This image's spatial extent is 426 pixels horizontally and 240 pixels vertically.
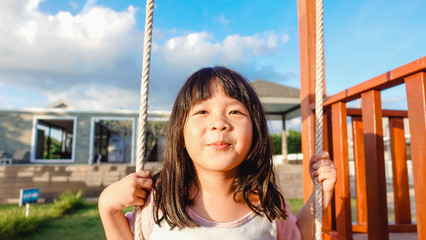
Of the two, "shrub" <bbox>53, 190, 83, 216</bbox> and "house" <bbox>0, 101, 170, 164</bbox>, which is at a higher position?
"house" <bbox>0, 101, 170, 164</bbox>

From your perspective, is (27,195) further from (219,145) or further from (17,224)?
(219,145)

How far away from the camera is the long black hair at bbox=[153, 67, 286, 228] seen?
1.24 meters

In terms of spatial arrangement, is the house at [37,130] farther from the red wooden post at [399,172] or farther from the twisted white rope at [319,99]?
the twisted white rope at [319,99]

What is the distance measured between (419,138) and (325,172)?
399 millimetres

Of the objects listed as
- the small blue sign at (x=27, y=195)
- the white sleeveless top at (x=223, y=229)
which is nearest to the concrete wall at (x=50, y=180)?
the small blue sign at (x=27, y=195)

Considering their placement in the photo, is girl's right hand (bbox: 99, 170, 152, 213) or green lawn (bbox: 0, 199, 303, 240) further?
green lawn (bbox: 0, 199, 303, 240)

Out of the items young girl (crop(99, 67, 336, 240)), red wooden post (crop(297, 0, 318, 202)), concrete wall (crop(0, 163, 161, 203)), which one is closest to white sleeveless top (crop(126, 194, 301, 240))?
young girl (crop(99, 67, 336, 240))

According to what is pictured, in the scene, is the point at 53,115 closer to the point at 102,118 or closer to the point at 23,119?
the point at 23,119

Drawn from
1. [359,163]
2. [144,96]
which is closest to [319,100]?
[144,96]

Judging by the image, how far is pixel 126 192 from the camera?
1072mm

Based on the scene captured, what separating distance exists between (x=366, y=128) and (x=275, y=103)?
420 inches

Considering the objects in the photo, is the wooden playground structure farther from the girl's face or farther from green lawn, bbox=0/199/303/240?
green lawn, bbox=0/199/303/240

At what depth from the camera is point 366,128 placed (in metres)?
1.59

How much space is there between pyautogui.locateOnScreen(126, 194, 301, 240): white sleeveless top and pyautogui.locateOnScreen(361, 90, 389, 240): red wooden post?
0.53 m
